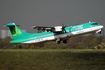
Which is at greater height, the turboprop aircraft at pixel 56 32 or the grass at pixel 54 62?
the turboprop aircraft at pixel 56 32

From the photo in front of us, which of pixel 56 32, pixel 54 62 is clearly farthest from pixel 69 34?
pixel 54 62

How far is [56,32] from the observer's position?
1401 inches

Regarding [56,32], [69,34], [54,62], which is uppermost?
[56,32]

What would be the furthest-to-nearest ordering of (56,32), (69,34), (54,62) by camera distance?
1. (56,32)
2. (69,34)
3. (54,62)

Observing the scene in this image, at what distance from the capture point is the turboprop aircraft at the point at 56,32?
108ft

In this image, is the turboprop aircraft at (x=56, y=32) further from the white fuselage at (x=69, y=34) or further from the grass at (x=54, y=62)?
the grass at (x=54, y=62)

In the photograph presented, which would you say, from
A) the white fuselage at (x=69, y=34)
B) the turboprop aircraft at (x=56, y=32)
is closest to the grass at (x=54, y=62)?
the white fuselage at (x=69, y=34)

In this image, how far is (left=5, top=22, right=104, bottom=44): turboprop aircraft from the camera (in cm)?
3291

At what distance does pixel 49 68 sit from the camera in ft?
46.5

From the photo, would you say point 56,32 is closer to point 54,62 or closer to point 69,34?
point 69,34

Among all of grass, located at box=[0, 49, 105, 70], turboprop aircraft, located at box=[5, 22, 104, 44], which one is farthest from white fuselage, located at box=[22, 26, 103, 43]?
grass, located at box=[0, 49, 105, 70]

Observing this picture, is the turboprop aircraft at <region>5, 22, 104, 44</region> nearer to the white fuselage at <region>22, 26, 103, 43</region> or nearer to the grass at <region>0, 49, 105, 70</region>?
the white fuselage at <region>22, 26, 103, 43</region>

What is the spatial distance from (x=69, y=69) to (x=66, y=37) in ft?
68.4

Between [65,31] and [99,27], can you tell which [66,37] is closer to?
[65,31]
